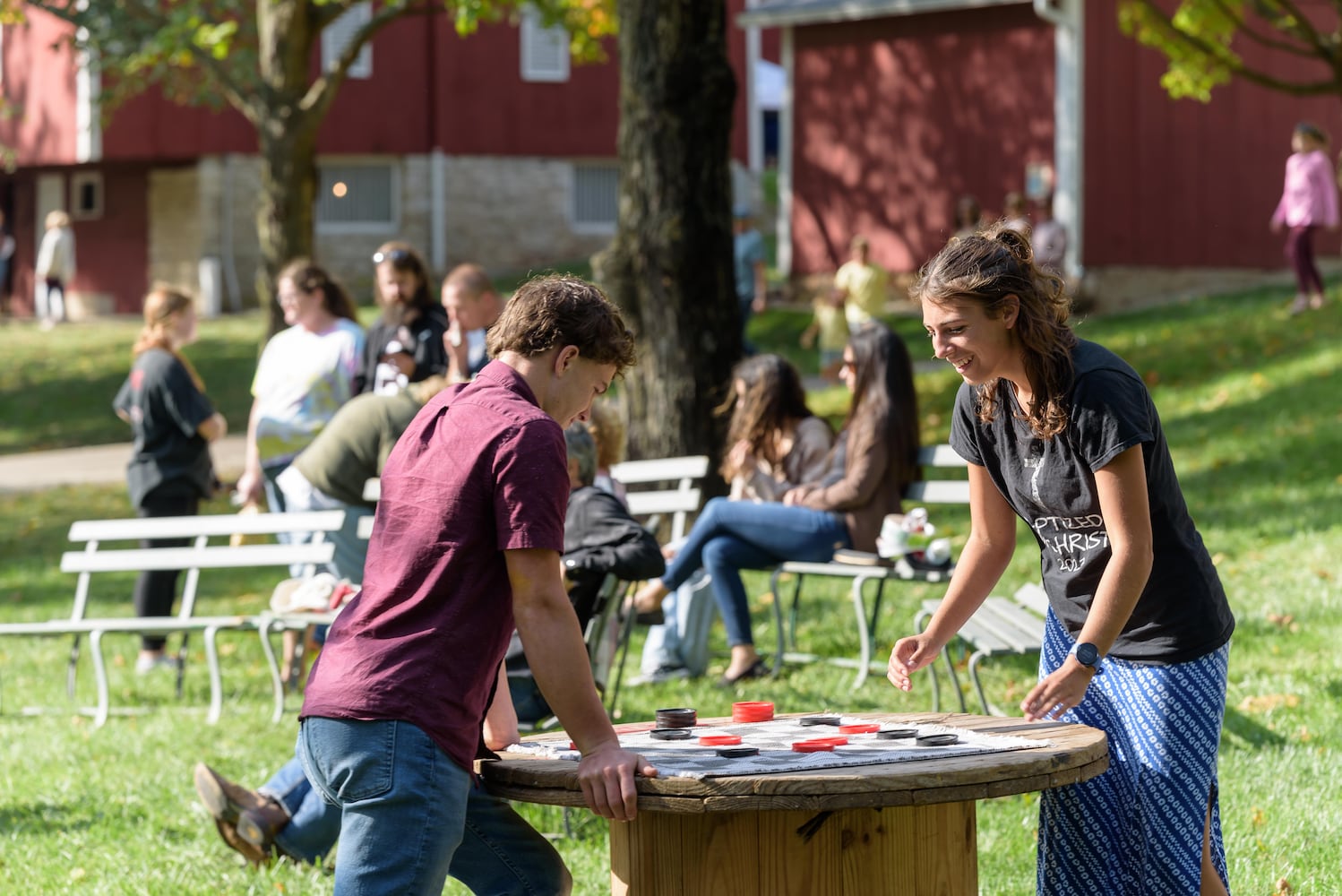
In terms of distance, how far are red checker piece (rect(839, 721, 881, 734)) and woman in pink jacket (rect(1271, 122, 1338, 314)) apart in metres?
14.3

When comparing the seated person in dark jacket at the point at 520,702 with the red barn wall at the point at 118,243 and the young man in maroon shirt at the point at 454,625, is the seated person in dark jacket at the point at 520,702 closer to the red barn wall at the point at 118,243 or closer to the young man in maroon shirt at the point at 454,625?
the young man in maroon shirt at the point at 454,625

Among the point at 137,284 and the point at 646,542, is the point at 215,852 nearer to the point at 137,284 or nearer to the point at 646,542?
the point at 646,542

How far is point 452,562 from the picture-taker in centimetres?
326

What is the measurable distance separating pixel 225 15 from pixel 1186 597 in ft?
68.6

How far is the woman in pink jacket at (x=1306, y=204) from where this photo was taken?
16.9m

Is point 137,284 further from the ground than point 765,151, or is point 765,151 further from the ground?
point 765,151

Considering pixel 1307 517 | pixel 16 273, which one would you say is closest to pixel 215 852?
pixel 1307 517

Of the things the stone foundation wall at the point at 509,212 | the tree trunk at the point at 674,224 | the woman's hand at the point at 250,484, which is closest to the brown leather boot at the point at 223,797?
the woman's hand at the point at 250,484

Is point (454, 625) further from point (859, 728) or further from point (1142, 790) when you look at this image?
point (1142, 790)

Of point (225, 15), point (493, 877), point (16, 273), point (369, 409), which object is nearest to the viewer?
point (493, 877)

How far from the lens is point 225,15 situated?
2258 centimetres

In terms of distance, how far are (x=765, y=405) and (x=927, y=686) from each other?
1.60 m

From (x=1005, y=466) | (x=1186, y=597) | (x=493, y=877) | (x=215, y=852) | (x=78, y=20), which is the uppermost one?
(x=78, y=20)

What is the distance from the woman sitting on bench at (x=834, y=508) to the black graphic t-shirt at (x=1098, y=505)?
4.12m
